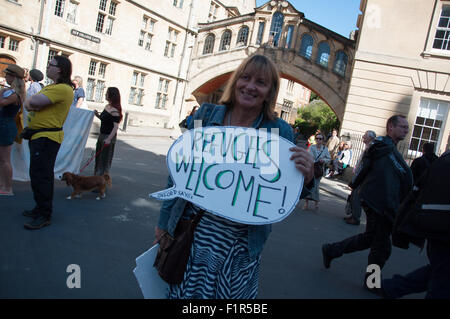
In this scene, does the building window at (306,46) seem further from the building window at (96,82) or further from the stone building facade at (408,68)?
the building window at (96,82)

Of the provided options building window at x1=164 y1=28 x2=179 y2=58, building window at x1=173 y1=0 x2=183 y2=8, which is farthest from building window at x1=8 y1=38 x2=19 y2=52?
building window at x1=173 y1=0 x2=183 y2=8

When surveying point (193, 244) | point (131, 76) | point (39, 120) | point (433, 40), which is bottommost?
point (193, 244)

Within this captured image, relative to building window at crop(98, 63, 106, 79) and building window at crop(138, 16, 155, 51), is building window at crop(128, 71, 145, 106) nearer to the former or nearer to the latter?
building window at crop(138, 16, 155, 51)

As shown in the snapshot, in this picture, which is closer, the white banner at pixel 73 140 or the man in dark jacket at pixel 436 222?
the man in dark jacket at pixel 436 222

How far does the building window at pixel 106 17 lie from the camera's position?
19.9 m

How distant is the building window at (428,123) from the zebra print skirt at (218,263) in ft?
54.8

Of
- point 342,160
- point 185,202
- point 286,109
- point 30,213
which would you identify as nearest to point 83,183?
point 30,213

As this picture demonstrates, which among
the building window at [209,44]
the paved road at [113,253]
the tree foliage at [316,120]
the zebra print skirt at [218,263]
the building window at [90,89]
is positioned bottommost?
the paved road at [113,253]

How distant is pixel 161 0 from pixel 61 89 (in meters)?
21.8

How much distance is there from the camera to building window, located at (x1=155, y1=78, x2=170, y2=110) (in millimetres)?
25688

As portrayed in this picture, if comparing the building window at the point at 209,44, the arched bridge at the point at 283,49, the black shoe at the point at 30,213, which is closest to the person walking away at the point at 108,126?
the black shoe at the point at 30,213
